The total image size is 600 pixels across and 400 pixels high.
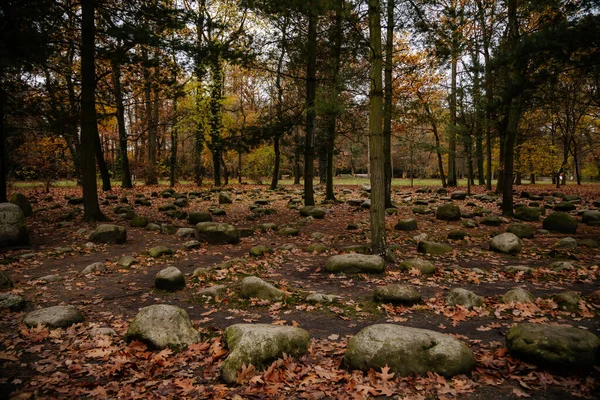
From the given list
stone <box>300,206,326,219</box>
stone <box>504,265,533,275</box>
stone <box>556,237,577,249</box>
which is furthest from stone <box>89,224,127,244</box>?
stone <box>556,237,577,249</box>

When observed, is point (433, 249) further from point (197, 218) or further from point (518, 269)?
point (197, 218)

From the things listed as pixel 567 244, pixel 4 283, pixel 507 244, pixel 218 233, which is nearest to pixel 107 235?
pixel 218 233

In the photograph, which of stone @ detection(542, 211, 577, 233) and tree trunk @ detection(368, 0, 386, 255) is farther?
stone @ detection(542, 211, 577, 233)

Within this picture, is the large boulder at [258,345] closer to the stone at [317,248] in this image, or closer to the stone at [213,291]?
the stone at [213,291]

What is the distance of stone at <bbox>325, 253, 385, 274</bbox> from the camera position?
719 cm

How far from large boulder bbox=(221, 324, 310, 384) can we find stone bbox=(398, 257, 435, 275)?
12.6 feet

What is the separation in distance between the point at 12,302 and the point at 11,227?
196 inches

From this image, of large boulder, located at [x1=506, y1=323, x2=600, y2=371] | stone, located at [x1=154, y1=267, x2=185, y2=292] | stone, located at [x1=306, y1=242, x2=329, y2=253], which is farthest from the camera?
stone, located at [x1=306, y1=242, x2=329, y2=253]

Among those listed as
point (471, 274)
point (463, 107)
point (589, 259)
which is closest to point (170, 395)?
point (471, 274)

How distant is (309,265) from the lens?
8.04 metres

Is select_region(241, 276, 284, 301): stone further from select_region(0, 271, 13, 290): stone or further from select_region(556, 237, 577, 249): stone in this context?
select_region(556, 237, 577, 249): stone

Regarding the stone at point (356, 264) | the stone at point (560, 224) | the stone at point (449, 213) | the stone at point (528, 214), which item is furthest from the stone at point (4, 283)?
the stone at point (528, 214)

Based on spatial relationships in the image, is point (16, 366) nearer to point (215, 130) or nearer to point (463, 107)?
point (463, 107)

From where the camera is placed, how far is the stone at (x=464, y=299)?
5.33 metres
